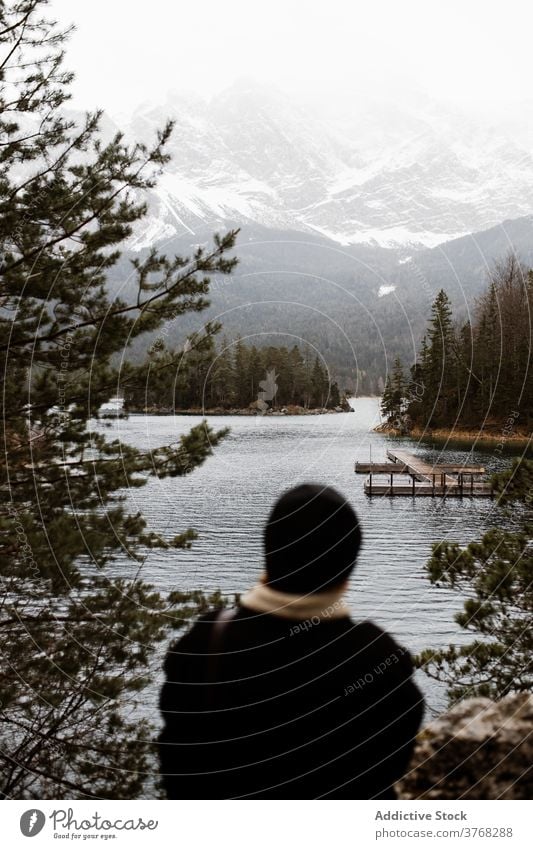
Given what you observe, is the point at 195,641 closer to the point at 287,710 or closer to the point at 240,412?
the point at 287,710

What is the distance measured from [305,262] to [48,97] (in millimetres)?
2278

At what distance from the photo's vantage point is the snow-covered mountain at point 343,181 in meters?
5.05

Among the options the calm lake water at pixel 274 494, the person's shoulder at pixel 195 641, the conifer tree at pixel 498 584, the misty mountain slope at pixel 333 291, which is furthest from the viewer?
the calm lake water at pixel 274 494

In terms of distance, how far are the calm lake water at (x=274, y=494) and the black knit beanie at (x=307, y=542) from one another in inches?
59.2

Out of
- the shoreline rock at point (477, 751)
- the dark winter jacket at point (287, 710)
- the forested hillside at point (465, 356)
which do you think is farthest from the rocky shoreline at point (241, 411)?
the shoreline rock at point (477, 751)

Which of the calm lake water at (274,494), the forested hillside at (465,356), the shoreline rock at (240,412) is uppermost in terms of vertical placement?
the forested hillside at (465,356)

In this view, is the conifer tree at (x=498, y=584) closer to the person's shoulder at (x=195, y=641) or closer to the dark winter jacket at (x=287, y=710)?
the dark winter jacket at (x=287, y=710)

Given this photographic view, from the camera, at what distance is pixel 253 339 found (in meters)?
4.86

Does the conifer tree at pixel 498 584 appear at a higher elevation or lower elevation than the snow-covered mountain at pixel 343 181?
lower

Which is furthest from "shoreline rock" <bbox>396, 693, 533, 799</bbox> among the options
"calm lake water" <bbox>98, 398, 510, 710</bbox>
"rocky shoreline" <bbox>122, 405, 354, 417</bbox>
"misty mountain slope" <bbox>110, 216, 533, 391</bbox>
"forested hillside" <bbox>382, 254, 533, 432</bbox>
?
"rocky shoreline" <bbox>122, 405, 354, 417</bbox>
